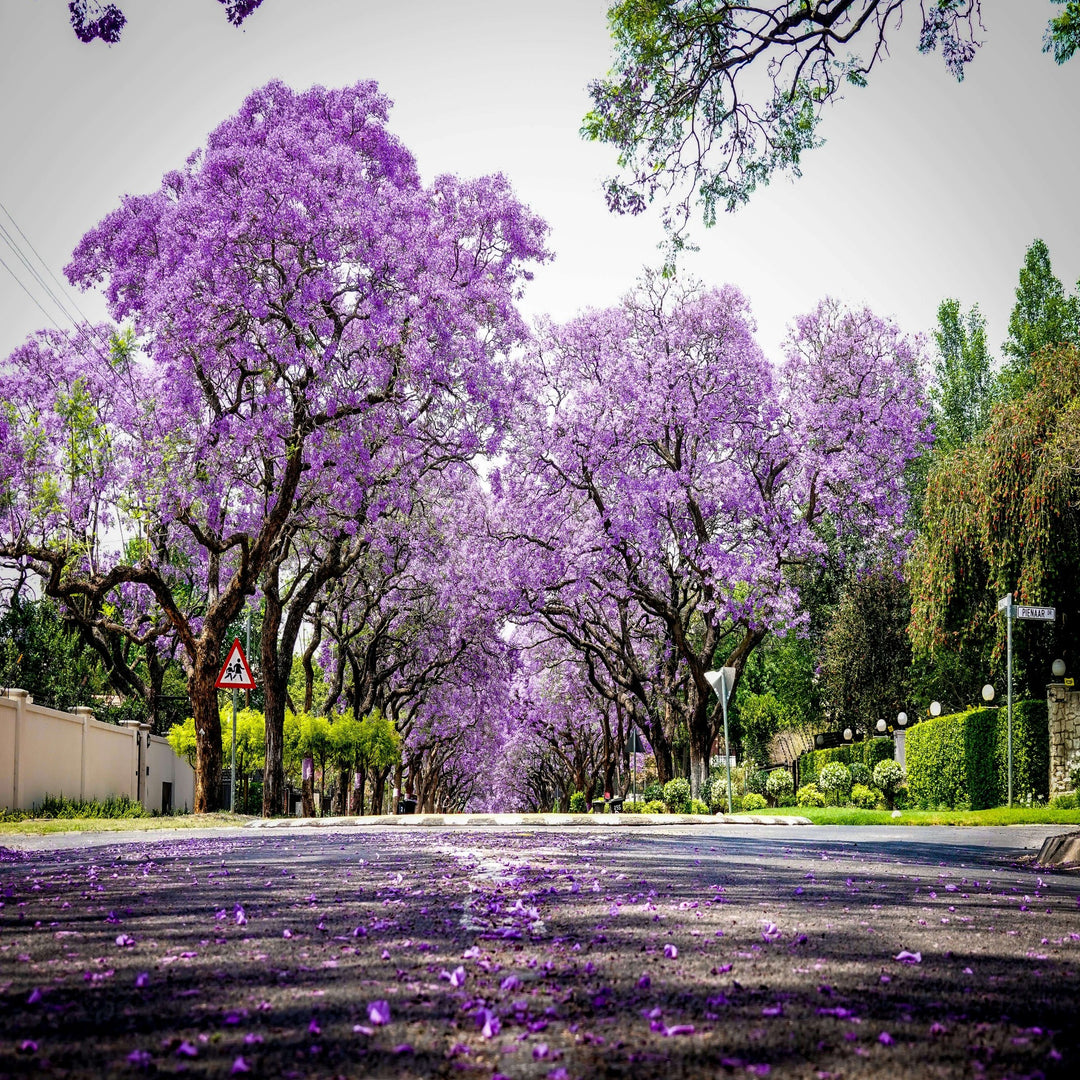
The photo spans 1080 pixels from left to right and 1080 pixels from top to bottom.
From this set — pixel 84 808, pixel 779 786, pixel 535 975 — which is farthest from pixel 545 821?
pixel 535 975

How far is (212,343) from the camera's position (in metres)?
20.0

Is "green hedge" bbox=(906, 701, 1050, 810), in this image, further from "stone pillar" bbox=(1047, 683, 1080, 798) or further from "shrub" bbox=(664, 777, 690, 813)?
"shrub" bbox=(664, 777, 690, 813)

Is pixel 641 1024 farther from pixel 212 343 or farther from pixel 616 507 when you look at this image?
pixel 616 507

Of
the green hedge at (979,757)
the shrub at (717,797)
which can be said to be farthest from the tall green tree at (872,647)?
the shrub at (717,797)

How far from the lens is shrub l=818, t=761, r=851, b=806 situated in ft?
94.4

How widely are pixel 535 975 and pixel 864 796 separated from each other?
2519 cm

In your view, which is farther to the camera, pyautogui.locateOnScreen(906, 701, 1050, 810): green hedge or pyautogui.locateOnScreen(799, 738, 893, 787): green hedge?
pyautogui.locateOnScreen(799, 738, 893, 787): green hedge

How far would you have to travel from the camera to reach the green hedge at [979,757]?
23062 millimetres

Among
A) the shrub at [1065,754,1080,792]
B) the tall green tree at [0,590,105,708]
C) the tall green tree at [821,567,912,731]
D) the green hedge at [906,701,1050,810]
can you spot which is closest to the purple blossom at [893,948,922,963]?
the shrub at [1065,754,1080,792]

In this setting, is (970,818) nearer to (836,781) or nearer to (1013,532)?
(1013,532)

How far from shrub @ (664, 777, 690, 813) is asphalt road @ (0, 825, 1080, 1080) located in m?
18.4

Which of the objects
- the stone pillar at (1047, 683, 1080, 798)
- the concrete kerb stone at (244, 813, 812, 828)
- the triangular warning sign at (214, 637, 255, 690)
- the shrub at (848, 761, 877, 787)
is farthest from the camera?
the shrub at (848, 761, 877, 787)

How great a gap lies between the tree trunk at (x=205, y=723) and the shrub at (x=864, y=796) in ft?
50.0

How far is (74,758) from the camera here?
79.5 feet
